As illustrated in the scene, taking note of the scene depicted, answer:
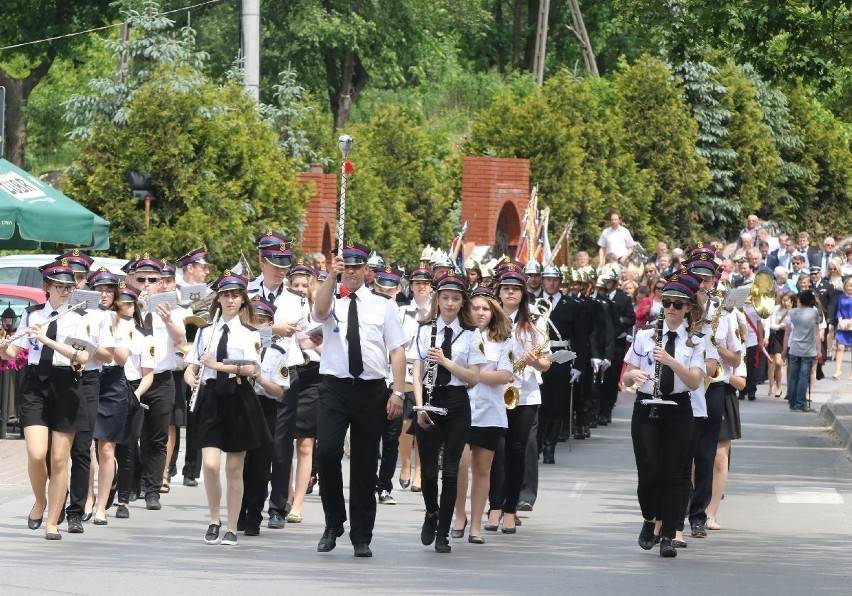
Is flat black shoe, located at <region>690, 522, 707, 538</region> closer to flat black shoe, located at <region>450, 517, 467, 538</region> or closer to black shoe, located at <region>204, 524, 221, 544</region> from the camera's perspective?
flat black shoe, located at <region>450, 517, 467, 538</region>

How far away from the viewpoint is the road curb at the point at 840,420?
71.9ft

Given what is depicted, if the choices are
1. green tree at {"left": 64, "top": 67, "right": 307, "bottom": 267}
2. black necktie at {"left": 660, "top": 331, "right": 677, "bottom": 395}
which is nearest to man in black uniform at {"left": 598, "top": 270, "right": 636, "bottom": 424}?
green tree at {"left": 64, "top": 67, "right": 307, "bottom": 267}

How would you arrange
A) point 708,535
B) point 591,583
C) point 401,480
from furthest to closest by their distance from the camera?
1. point 401,480
2. point 708,535
3. point 591,583

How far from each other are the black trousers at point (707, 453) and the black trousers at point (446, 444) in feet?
5.84

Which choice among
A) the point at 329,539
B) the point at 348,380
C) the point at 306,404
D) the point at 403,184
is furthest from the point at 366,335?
the point at 403,184

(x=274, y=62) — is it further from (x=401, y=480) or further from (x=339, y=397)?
(x=339, y=397)

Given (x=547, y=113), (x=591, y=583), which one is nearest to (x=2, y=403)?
(x=591, y=583)

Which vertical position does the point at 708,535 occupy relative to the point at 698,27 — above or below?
below

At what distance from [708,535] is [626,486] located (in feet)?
11.8

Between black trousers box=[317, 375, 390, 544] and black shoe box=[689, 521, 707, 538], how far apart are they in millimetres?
2637

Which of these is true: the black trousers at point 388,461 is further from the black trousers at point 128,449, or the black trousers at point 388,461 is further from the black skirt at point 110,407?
the black skirt at point 110,407

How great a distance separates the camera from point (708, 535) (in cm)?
1392

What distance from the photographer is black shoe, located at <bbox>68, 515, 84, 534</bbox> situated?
13195 millimetres

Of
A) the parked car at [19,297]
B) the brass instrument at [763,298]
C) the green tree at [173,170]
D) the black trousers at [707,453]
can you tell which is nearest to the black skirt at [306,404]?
the black trousers at [707,453]
